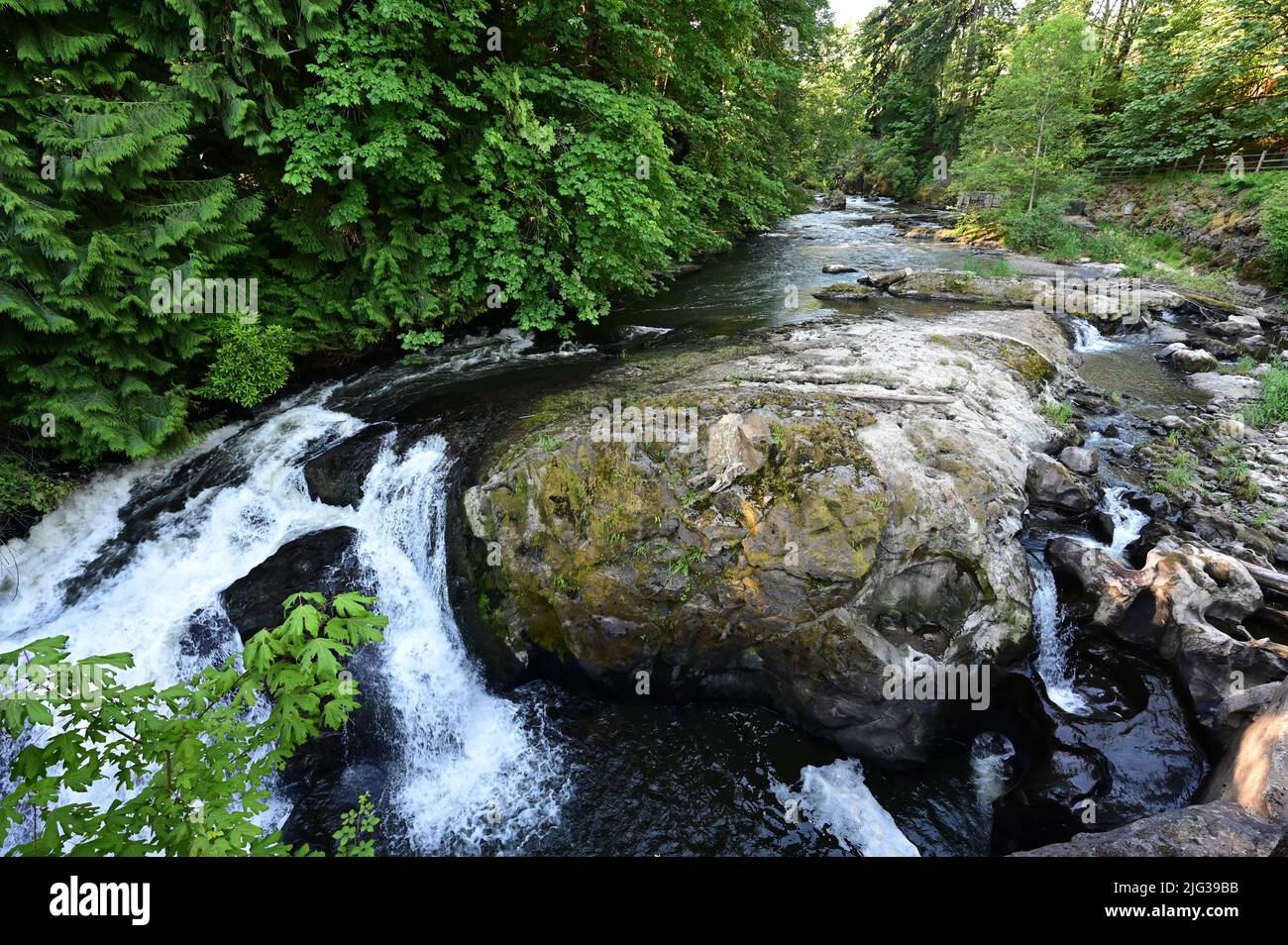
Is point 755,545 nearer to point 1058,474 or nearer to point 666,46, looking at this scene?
point 1058,474

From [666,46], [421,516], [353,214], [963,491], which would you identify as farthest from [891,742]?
[666,46]

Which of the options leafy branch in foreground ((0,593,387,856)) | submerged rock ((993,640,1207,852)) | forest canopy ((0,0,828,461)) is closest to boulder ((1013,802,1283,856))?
submerged rock ((993,640,1207,852))

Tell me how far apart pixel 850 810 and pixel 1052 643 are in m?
3.40

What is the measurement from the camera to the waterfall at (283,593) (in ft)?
22.1

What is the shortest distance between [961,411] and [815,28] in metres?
23.7

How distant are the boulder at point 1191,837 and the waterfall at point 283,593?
17.1 feet

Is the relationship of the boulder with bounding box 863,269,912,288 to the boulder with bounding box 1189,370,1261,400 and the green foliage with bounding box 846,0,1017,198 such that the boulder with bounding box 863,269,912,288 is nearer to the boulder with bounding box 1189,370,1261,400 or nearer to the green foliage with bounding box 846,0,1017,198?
the boulder with bounding box 1189,370,1261,400

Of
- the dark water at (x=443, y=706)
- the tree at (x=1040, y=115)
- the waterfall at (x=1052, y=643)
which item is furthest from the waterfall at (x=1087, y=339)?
the dark water at (x=443, y=706)

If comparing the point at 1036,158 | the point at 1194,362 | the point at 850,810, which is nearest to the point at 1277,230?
the point at 1194,362

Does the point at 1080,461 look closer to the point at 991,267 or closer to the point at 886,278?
the point at 886,278

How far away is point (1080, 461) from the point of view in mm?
9344

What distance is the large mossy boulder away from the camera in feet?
22.0

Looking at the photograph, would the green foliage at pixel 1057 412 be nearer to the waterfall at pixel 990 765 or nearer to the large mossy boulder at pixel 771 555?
the large mossy boulder at pixel 771 555

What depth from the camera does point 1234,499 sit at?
8781mm
